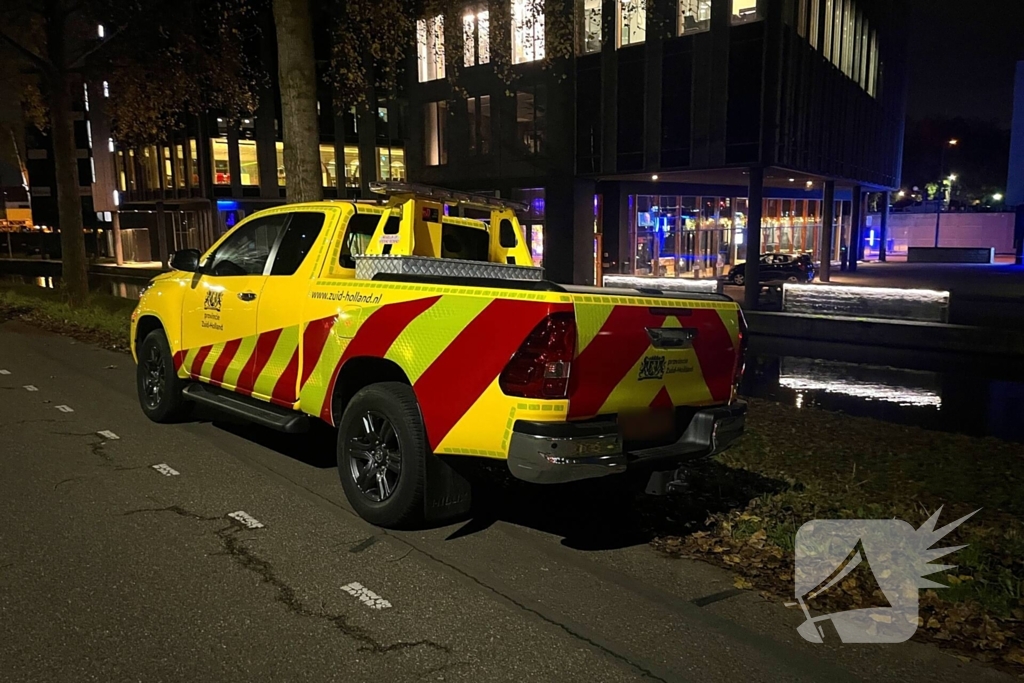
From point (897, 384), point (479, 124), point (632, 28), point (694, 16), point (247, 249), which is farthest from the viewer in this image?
point (479, 124)

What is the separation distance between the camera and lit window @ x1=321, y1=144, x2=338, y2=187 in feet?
170

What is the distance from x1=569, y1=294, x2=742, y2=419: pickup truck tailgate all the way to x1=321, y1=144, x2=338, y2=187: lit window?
49624mm

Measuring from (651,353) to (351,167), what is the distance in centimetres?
5135

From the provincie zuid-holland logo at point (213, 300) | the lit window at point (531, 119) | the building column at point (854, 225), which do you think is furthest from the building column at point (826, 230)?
the provincie zuid-holland logo at point (213, 300)

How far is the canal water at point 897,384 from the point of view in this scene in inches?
417

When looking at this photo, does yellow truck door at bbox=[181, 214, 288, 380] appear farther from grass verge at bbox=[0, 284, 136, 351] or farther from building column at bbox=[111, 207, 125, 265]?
building column at bbox=[111, 207, 125, 265]

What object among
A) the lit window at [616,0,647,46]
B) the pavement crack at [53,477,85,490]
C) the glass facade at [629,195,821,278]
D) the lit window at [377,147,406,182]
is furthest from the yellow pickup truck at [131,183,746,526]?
the lit window at [377,147,406,182]

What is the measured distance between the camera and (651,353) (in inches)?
175

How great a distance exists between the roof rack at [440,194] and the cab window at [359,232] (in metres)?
0.21

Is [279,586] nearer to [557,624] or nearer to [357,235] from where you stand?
[557,624]

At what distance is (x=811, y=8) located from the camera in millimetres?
26016

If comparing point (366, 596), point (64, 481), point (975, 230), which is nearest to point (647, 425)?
point (366, 596)

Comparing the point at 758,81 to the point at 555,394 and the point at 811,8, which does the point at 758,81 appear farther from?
the point at 555,394

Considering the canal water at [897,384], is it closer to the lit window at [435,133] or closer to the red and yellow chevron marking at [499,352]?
the red and yellow chevron marking at [499,352]
